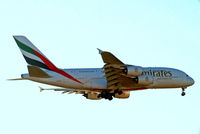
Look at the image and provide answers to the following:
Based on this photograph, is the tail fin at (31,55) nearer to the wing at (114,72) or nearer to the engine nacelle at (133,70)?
the wing at (114,72)

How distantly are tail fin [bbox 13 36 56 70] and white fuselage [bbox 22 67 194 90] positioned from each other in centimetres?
93

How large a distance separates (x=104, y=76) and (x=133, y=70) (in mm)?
4258

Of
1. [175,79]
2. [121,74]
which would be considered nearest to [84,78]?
[121,74]

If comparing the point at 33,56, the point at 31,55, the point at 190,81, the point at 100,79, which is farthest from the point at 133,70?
the point at 31,55

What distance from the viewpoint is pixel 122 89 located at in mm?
48344

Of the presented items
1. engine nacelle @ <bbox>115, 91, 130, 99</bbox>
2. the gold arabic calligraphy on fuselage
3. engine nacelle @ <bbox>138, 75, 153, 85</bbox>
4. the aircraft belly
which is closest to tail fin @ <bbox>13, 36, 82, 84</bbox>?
the aircraft belly

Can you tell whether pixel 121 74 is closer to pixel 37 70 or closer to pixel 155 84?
pixel 155 84

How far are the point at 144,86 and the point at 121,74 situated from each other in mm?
4856

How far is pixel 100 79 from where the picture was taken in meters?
48.7

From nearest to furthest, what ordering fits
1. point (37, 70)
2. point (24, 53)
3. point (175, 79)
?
1. point (37, 70)
2. point (24, 53)
3. point (175, 79)

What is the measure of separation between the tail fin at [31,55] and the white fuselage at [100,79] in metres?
0.93

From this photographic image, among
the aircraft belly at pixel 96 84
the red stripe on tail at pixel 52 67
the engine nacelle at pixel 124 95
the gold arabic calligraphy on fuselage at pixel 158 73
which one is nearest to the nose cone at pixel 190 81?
the gold arabic calligraphy on fuselage at pixel 158 73

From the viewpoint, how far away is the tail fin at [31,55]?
46.8 m

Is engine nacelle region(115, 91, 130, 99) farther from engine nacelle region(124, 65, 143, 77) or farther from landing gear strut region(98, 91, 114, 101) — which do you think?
engine nacelle region(124, 65, 143, 77)
